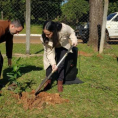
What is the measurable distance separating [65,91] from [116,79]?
4.87 feet

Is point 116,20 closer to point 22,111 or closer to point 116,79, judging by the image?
point 116,79

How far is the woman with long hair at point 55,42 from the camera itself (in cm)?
318

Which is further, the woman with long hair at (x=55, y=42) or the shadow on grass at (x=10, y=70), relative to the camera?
the shadow on grass at (x=10, y=70)

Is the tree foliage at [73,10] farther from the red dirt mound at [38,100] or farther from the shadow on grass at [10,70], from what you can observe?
the red dirt mound at [38,100]

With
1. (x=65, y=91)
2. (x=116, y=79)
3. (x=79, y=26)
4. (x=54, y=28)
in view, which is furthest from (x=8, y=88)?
(x=79, y=26)

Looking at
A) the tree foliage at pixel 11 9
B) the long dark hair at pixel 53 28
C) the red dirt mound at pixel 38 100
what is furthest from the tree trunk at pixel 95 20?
the red dirt mound at pixel 38 100

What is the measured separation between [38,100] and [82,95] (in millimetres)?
900

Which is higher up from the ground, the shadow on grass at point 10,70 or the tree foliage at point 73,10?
the tree foliage at point 73,10

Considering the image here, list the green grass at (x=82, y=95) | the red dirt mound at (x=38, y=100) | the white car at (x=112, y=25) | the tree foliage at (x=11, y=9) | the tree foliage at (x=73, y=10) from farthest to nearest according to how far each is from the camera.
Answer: the white car at (x=112, y=25)
the tree foliage at (x=73, y=10)
the tree foliage at (x=11, y=9)
the red dirt mound at (x=38, y=100)
the green grass at (x=82, y=95)

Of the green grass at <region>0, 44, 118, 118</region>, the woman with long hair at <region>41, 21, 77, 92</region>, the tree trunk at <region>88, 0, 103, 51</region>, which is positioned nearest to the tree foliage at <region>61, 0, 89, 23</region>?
the tree trunk at <region>88, 0, 103, 51</region>

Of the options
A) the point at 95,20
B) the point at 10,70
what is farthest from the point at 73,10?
the point at 10,70

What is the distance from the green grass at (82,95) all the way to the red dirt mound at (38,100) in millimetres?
83

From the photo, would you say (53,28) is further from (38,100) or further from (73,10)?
(73,10)

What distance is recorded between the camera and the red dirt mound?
10.6 feet
